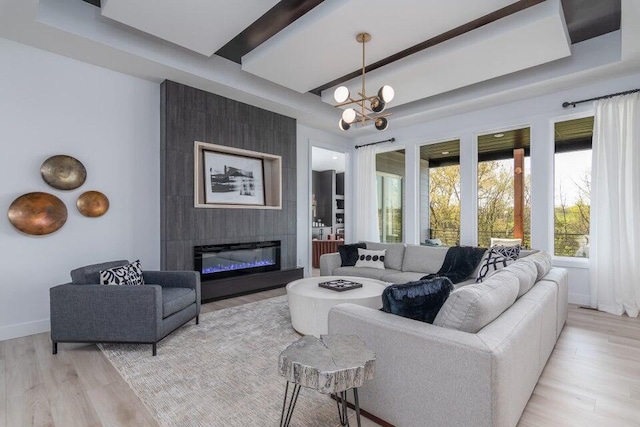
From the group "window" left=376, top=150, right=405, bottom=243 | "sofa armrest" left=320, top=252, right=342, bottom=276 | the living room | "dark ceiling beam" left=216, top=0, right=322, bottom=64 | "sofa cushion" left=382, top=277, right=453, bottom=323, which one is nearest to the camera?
"sofa cushion" left=382, top=277, right=453, bottom=323

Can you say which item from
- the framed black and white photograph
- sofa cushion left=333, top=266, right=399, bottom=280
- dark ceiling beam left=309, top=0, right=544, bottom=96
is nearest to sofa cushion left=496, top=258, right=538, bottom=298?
sofa cushion left=333, top=266, right=399, bottom=280

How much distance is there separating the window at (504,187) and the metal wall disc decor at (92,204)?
5440 millimetres


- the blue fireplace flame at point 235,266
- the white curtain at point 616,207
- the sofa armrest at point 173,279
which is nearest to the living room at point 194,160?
the white curtain at point 616,207

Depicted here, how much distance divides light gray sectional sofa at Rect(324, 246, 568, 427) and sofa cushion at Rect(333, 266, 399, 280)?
255 cm

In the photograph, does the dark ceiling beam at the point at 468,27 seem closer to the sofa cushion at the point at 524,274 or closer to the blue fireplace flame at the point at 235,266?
the sofa cushion at the point at 524,274

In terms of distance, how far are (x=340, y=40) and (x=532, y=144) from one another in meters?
3.32

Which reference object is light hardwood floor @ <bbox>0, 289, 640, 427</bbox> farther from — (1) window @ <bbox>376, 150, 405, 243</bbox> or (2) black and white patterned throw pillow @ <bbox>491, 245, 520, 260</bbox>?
(1) window @ <bbox>376, 150, 405, 243</bbox>

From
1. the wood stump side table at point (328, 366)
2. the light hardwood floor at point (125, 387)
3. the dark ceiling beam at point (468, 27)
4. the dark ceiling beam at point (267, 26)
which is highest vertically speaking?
the dark ceiling beam at point (267, 26)

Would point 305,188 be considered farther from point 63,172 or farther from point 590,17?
point 590,17

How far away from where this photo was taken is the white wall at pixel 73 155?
3.34 meters

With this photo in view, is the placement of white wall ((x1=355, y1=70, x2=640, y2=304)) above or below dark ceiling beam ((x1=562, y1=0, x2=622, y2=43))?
below

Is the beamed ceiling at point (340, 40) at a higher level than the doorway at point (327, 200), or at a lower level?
higher

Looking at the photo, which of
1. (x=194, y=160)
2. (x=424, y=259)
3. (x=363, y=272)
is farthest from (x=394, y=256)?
(x=194, y=160)

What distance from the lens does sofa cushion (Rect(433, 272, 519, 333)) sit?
1.69 meters
